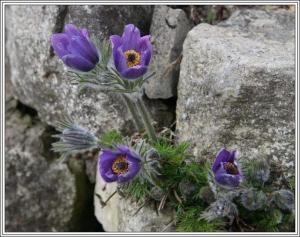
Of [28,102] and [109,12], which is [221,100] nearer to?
[109,12]

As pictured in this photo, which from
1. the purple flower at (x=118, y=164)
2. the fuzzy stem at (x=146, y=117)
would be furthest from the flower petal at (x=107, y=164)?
the fuzzy stem at (x=146, y=117)

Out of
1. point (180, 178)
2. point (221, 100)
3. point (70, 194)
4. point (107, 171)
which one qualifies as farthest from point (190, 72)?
point (70, 194)

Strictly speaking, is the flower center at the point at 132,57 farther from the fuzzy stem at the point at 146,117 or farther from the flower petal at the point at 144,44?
the fuzzy stem at the point at 146,117

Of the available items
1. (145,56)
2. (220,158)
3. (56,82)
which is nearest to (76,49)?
(145,56)

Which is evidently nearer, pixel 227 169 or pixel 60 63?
pixel 227 169

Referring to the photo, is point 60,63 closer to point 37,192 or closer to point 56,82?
point 56,82

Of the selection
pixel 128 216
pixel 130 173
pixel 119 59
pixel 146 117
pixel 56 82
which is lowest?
pixel 128 216
